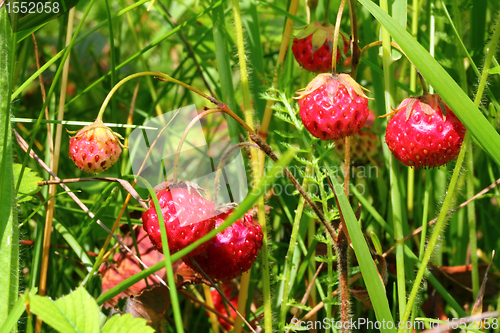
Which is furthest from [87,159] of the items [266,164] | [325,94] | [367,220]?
[367,220]

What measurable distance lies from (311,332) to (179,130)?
2.83ft

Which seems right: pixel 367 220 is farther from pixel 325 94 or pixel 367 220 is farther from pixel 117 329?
pixel 117 329

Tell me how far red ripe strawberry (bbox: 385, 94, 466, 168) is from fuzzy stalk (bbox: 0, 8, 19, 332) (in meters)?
0.73

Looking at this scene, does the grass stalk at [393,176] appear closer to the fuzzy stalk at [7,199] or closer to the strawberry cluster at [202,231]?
the strawberry cluster at [202,231]

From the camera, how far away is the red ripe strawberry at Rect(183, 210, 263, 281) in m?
0.85

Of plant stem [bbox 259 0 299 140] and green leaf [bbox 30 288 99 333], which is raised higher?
plant stem [bbox 259 0 299 140]

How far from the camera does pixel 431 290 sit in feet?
4.15

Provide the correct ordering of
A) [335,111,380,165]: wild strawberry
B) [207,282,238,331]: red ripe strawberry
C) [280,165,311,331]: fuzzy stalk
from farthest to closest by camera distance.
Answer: [335,111,380,165]: wild strawberry, [207,282,238,331]: red ripe strawberry, [280,165,311,331]: fuzzy stalk

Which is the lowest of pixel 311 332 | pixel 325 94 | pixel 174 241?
pixel 311 332

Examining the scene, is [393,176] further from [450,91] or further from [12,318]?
[12,318]

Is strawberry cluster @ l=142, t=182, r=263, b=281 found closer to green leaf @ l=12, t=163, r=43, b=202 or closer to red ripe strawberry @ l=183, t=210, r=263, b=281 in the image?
red ripe strawberry @ l=183, t=210, r=263, b=281

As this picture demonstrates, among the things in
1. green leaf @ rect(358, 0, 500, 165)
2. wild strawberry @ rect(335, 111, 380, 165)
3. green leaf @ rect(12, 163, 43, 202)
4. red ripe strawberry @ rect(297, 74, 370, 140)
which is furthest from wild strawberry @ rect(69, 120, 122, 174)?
wild strawberry @ rect(335, 111, 380, 165)

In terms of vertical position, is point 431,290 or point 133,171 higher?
point 133,171

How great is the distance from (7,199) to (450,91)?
81cm
